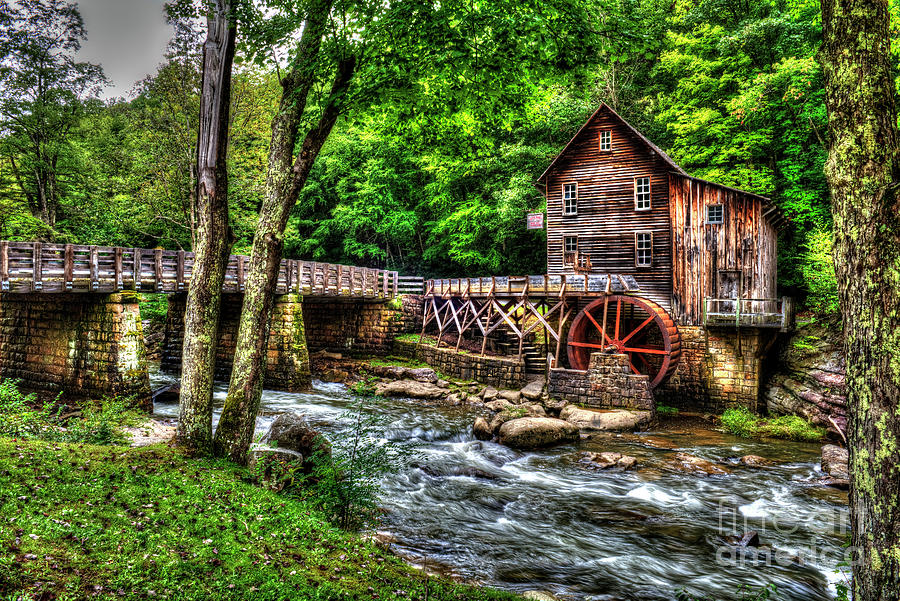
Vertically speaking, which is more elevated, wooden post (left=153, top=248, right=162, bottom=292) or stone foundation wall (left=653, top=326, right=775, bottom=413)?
wooden post (left=153, top=248, right=162, bottom=292)

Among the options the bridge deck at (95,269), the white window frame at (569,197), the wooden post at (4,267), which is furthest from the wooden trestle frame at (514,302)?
the wooden post at (4,267)

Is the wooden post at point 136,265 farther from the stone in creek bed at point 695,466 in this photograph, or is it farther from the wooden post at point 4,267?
the stone in creek bed at point 695,466

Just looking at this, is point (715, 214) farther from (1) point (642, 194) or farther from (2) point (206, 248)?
(2) point (206, 248)

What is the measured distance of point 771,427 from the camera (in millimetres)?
14094

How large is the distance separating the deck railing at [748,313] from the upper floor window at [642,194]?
468 cm

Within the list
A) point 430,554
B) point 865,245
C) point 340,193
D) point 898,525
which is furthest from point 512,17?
point 340,193

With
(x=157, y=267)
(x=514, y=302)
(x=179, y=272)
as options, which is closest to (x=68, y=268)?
(x=157, y=267)

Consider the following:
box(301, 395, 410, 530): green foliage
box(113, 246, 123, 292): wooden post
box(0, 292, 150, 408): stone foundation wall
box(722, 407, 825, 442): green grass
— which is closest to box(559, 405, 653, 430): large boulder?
box(722, 407, 825, 442): green grass

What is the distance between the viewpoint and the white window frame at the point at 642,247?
64.1 ft

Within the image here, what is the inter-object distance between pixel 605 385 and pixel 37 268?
640 inches

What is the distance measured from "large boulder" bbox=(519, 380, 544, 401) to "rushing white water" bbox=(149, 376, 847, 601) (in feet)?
12.7

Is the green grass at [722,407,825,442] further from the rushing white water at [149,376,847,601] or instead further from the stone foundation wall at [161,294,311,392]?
the stone foundation wall at [161,294,311,392]

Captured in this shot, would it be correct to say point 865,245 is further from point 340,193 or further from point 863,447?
point 340,193

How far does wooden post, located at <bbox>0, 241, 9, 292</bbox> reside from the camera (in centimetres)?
1132
